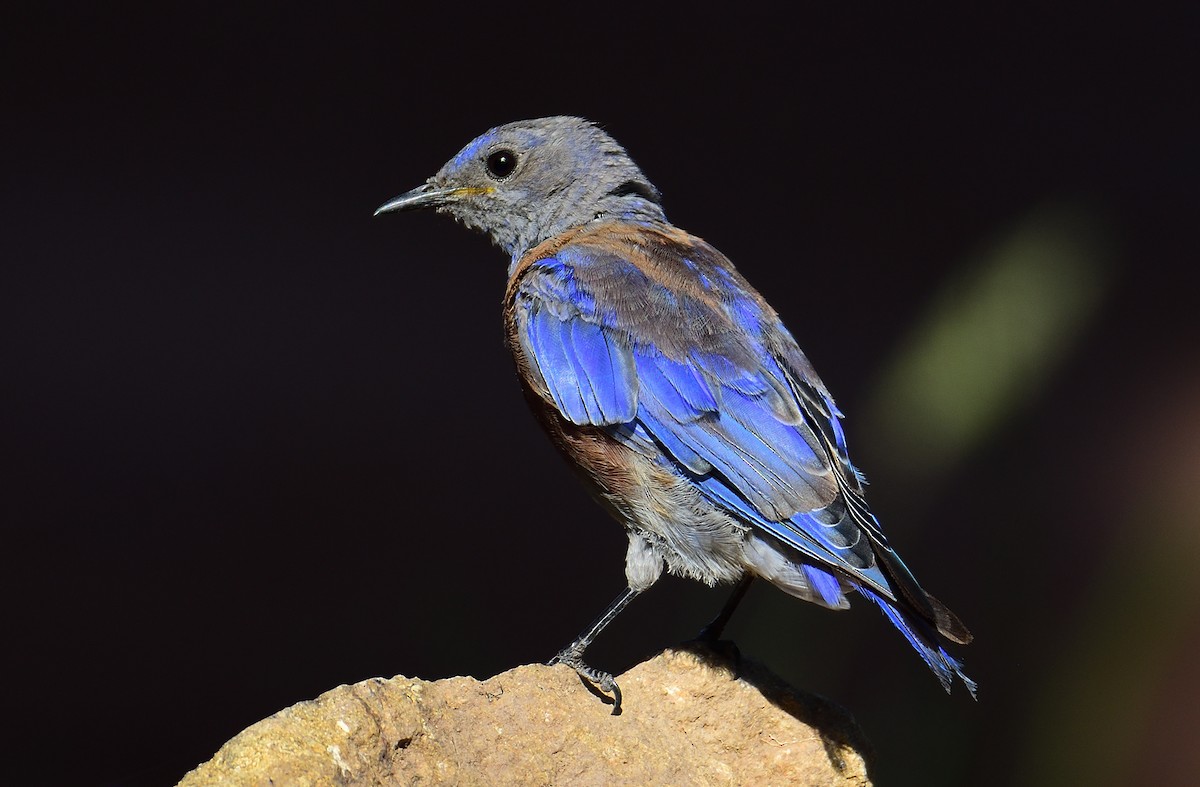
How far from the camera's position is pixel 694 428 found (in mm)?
2930

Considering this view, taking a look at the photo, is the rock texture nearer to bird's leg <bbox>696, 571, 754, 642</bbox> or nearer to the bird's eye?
bird's leg <bbox>696, 571, 754, 642</bbox>

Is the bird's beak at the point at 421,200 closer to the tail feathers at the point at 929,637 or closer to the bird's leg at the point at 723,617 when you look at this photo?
the bird's leg at the point at 723,617

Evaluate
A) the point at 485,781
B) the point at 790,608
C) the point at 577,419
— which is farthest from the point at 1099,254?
the point at 485,781

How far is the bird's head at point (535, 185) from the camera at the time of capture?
11.7 feet

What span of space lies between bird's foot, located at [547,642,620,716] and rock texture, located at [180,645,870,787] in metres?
0.03

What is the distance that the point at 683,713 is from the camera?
298 centimetres

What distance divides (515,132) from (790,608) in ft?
6.83

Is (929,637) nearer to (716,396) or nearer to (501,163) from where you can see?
(716,396)

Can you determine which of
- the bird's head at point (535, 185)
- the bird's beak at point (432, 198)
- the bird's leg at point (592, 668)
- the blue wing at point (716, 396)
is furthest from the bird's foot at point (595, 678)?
the bird's beak at point (432, 198)

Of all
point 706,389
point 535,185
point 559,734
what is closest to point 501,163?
point 535,185

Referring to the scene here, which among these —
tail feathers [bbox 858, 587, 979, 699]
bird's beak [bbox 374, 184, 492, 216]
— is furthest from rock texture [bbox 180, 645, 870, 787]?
bird's beak [bbox 374, 184, 492, 216]

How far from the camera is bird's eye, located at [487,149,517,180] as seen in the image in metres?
3.61

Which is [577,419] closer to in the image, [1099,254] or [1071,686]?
[1071,686]

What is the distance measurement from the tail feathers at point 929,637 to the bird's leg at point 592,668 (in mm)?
591
